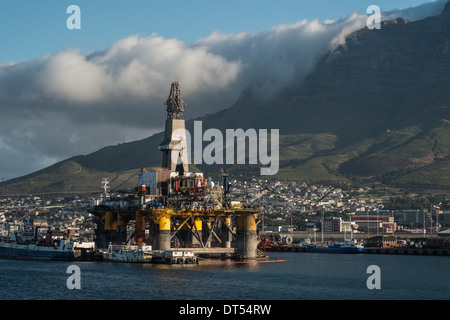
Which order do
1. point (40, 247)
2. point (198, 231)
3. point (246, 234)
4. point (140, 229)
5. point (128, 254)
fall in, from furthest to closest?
point (40, 247)
point (198, 231)
point (246, 234)
point (140, 229)
point (128, 254)

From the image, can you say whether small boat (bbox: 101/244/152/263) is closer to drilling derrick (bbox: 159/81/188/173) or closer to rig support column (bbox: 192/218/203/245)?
rig support column (bbox: 192/218/203/245)

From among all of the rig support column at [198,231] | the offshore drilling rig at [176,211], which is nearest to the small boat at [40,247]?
the offshore drilling rig at [176,211]

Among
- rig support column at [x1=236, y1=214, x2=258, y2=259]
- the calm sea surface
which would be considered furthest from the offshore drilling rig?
the calm sea surface

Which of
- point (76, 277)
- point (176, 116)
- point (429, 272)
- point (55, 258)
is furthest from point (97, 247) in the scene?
point (429, 272)

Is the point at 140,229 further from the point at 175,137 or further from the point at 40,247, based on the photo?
the point at 40,247

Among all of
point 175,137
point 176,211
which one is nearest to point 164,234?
point 176,211

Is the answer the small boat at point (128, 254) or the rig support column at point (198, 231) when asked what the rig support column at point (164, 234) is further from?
the rig support column at point (198, 231)

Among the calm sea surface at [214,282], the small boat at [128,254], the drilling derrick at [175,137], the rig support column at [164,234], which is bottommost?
the calm sea surface at [214,282]
